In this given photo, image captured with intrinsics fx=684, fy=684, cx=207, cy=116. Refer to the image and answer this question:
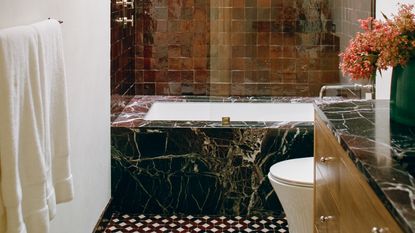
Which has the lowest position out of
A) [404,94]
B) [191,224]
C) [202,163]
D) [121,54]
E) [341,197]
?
[191,224]

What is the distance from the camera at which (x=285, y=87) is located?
5074 millimetres

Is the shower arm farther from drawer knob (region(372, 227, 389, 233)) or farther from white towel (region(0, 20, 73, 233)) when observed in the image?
drawer knob (region(372, 227, 389, 233))

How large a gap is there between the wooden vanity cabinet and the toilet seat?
407 mm

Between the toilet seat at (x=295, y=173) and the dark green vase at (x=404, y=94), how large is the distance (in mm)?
907

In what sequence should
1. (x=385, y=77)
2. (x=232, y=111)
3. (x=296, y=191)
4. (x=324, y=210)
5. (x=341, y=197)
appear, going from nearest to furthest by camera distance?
(x=341, y=197) → (x=324, y=210) → (x=296, y=191) → (x=385, y=77) → (x=232, y=111)

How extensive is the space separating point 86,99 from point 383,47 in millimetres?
1621

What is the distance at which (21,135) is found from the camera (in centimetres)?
188

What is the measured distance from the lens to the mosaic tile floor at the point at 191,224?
3.83 metres

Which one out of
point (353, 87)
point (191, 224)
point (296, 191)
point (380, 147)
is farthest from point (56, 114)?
point (353, 87)

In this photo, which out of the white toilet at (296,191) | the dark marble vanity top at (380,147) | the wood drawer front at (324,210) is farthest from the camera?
the white toilet at (296,191)

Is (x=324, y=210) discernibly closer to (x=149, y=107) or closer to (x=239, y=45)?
(x=149, y=107)

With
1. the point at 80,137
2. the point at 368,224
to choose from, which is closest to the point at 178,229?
the point at 80,137

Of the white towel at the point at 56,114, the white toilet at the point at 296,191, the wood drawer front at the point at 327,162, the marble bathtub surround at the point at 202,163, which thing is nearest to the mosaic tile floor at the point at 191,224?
the marble bathtub surround at the point at 202,163

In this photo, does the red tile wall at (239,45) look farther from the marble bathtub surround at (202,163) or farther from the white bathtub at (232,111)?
the marble bathtub surround at (202,163)
